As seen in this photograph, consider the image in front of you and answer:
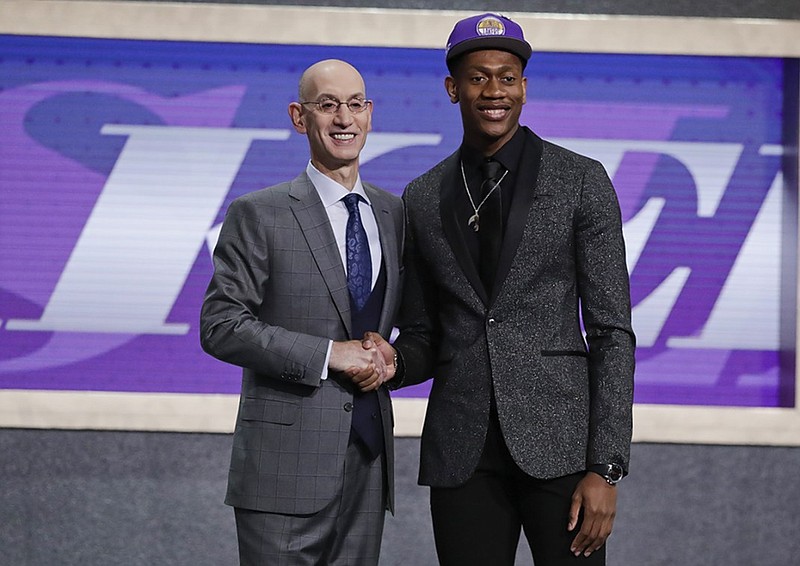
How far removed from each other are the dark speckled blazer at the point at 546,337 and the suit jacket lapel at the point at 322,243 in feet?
0.79

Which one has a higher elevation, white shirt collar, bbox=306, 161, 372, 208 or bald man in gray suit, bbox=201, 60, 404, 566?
white shirt collar, bbox=306, 161, 372, 208

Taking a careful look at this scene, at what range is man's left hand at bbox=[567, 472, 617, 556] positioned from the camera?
6.23ft

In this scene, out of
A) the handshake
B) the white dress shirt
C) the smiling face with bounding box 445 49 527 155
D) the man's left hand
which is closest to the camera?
the man's left hand

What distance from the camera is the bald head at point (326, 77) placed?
86.7 inches

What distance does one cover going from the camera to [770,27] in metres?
3.73

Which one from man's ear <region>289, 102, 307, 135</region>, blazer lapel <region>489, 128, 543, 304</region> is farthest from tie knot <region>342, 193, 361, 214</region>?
blazer lapel <region>489, 128, 543, 304</region>

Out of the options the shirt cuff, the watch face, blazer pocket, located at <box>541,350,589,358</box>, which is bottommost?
the watch face

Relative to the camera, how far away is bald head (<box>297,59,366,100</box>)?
7.22ft

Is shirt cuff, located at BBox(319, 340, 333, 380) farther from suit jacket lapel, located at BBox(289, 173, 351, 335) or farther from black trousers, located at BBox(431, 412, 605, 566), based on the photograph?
black trousers, located at BBox(431, 412, 605, 566)

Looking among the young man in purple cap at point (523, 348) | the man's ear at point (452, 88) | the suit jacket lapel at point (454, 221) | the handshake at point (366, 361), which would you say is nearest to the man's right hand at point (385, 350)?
the handshake at point (366, 361)

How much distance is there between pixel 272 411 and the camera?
2166 millimetres

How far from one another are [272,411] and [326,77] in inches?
27.6

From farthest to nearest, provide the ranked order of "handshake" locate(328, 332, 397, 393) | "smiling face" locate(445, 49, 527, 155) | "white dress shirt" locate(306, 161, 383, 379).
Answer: "white dress shirt" locate(306, 161, 383, 379)
"handshake" locate(328, 332, 397, 393)
"smiling face" locate(445, 49, 527, 155)

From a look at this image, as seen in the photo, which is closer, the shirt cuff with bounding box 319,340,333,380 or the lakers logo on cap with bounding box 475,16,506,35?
the lakers logo on cap with bounding box 475,16,506,35
